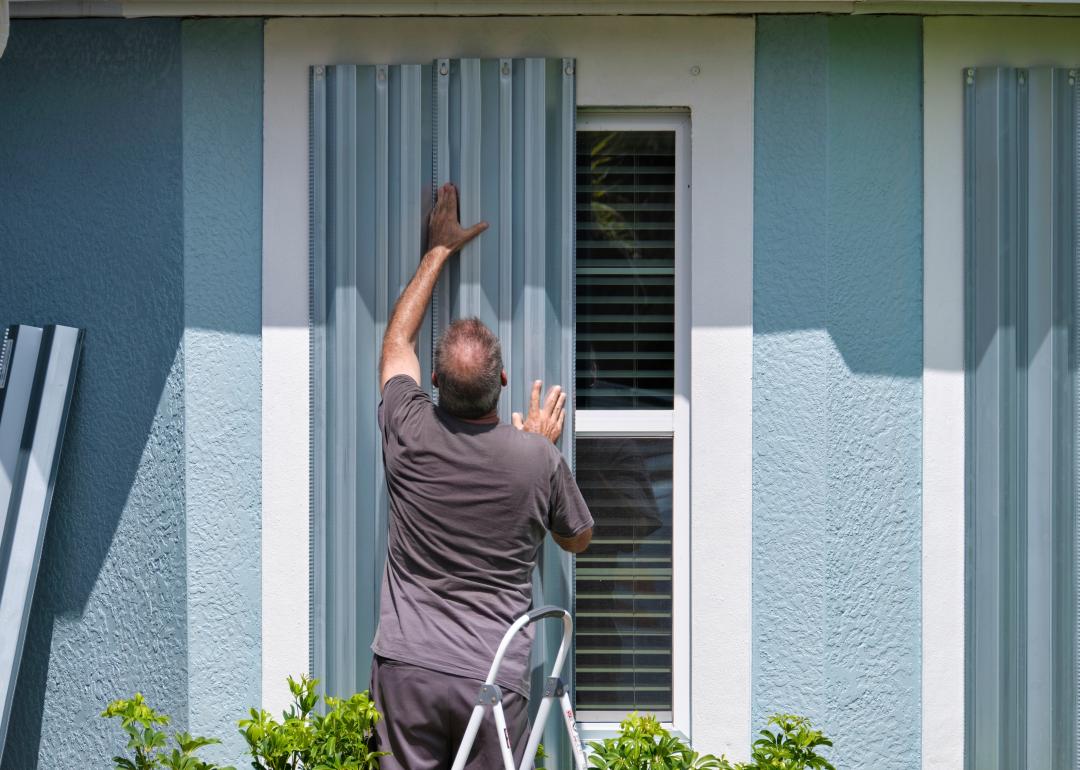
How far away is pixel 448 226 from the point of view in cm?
385

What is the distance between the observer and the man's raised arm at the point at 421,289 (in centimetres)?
376

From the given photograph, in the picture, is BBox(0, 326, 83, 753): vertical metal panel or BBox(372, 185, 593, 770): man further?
BBox(0, 326, 83, 753): vertical metal panel

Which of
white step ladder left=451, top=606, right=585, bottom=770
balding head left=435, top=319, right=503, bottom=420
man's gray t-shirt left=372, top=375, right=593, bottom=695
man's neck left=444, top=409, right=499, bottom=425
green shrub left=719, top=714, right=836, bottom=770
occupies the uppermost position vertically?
balding head left=435, top=319, right=503, bottom=420

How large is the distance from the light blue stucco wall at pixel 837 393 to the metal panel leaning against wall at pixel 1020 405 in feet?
0.64

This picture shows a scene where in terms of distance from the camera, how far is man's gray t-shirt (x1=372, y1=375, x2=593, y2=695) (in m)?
3.43

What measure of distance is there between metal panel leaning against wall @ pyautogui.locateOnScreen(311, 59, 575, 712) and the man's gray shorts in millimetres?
478

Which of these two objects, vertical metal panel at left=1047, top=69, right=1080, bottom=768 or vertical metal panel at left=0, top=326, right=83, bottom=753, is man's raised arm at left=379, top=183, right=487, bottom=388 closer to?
vertical metal panel at left=0, top=326, right=83, bottom=753

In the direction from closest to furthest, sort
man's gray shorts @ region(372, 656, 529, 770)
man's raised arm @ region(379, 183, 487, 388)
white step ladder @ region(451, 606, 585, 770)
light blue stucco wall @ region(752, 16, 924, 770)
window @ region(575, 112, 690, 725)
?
1. white step ladder @ region(451, 606, 585, 770)
2. man's gray shorts @ region(372, 656, 529, 770)
3. man's raised arm @ region(379, 183, 487, 388)
4. light blue stucco wall @ region(752, 16, 924, 770)
5. window @ region(575, 112, 690, 725)

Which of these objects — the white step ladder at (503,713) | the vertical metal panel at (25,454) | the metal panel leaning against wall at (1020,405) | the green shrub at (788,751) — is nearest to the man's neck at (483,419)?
the white step ladder at (503,713)

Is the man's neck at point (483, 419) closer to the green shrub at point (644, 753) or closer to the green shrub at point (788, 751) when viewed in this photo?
the green shrub at point (644, 753)

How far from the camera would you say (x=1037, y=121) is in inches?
153

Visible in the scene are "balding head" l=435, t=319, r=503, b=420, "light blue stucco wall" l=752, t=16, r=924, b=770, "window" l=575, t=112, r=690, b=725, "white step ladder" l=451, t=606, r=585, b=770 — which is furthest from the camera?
"window" l=575, t=112, r=690, b=725

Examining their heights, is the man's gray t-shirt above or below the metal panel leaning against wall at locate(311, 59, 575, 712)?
below

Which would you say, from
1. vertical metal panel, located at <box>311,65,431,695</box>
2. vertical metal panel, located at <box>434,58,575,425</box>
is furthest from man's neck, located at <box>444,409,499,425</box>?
vertical metal panel, located at <box>311,65,431,695</box>
